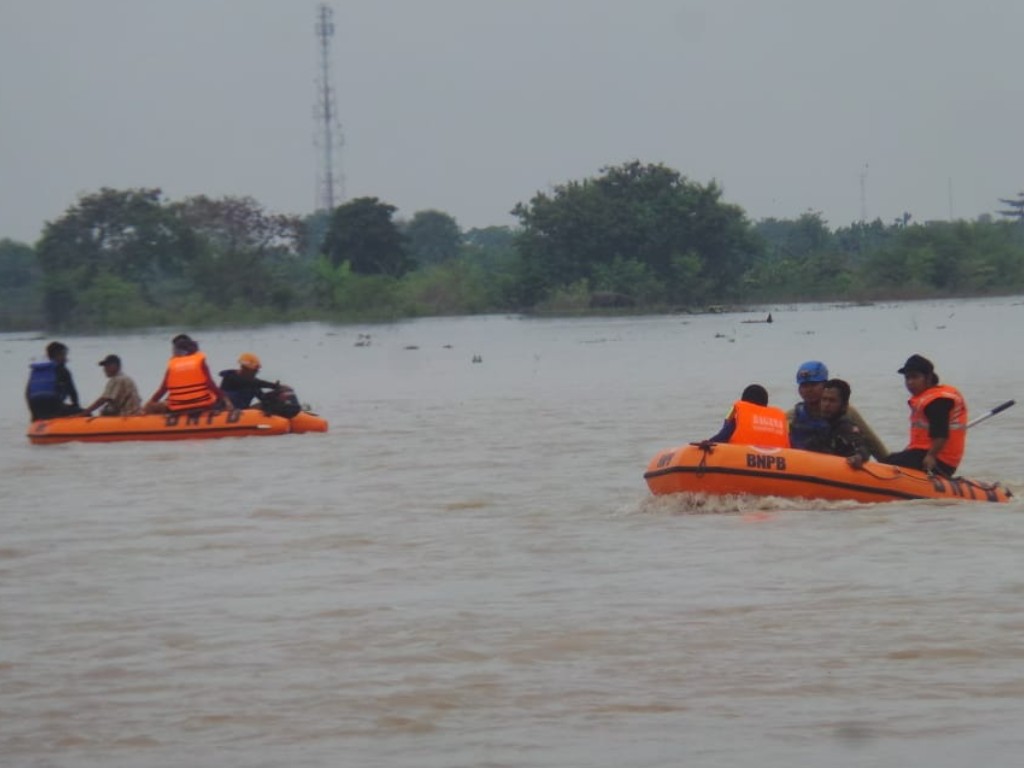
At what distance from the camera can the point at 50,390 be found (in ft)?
68.3

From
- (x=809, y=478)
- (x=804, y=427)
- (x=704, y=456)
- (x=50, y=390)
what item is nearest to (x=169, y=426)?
(x=50, y=390)

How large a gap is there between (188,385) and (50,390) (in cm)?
192

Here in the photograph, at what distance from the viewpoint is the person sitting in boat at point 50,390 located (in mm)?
20781

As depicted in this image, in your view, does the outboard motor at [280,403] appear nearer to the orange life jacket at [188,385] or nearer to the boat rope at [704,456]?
the orange life jacket at [188,385]

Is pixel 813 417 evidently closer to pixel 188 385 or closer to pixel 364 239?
pixel 188 385

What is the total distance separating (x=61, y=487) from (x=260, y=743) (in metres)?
9.99

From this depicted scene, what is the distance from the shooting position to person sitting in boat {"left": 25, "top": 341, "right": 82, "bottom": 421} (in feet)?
68.2

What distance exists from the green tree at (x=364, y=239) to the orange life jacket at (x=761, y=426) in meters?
73.7

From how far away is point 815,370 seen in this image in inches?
491

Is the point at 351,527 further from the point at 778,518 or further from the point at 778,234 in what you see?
the point at 778,234

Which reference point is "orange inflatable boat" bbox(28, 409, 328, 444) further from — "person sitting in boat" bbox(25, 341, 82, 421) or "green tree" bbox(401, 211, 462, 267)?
"green tree" bbox(401, 211, 462, 267)

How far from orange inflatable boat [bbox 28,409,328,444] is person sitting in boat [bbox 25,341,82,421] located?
1.14 ft

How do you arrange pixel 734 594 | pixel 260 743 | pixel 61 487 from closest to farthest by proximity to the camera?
pixel 260 743, pixel 734 594, pixel 61 487

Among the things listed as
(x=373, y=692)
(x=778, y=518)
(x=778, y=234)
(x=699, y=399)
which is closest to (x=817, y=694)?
(x=373, y=692)
